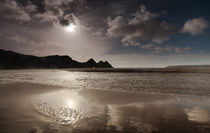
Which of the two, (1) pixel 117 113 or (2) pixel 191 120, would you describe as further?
(1) pixel 117 113

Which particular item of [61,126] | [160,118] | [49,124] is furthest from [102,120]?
[160,118]

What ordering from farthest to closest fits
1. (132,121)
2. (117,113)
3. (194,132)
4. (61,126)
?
(117,113) < (132,121) < (61,126) < (194,132)

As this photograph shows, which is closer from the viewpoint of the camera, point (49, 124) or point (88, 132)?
point (88, 132)

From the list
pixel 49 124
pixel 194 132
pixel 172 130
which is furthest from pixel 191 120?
pixel 49 124

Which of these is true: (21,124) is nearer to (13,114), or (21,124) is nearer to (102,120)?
(13,114)

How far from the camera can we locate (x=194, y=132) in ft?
15.4

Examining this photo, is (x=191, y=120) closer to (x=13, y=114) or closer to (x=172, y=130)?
(x=172, y=130)

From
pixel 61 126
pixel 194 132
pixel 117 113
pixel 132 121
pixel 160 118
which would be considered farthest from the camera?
pixel 117 113

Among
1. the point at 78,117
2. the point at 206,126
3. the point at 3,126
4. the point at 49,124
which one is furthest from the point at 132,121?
the point at 3,126

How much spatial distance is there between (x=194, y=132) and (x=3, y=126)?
8.50 metres

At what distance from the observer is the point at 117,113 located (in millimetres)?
6938

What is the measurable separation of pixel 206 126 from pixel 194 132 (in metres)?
1.17

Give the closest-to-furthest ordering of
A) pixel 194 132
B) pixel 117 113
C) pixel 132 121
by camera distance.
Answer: pixel 194 132
pixel 132 121
pixel 117 113

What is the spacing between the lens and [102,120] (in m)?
5.88
